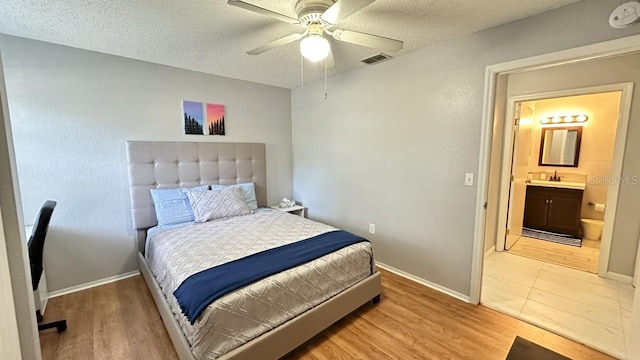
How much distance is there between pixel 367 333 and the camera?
2.06 metres

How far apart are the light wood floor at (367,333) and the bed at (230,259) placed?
15 cm

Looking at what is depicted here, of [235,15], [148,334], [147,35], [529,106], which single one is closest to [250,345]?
[148,334]

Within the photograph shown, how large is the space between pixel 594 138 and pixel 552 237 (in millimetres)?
1628

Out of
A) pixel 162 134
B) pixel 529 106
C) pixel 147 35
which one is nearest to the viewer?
pixel 147 35

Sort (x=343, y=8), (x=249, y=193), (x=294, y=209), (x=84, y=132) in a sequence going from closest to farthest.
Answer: (x=343, y=8)
(x=84, y=132)
(x=249, y=193)
(x=294, y=209)

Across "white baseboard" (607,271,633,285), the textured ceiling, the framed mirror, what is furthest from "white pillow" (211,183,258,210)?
the framed mirror

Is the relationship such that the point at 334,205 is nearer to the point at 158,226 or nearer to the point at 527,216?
the point at 158,226

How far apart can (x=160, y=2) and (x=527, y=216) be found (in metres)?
5.64

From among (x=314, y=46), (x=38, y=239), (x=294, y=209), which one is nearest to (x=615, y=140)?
(x=314, y=46)

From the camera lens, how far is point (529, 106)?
3.91 m

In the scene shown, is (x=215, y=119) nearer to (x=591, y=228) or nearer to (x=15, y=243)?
(x=15, y=243)

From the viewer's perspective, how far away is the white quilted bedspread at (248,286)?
1516 mm

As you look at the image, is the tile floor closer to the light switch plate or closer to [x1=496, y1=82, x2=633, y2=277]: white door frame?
[x1=496, y1=82, x2=633, y2=277]: white door frame

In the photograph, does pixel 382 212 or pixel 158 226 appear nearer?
pixel 158 226
